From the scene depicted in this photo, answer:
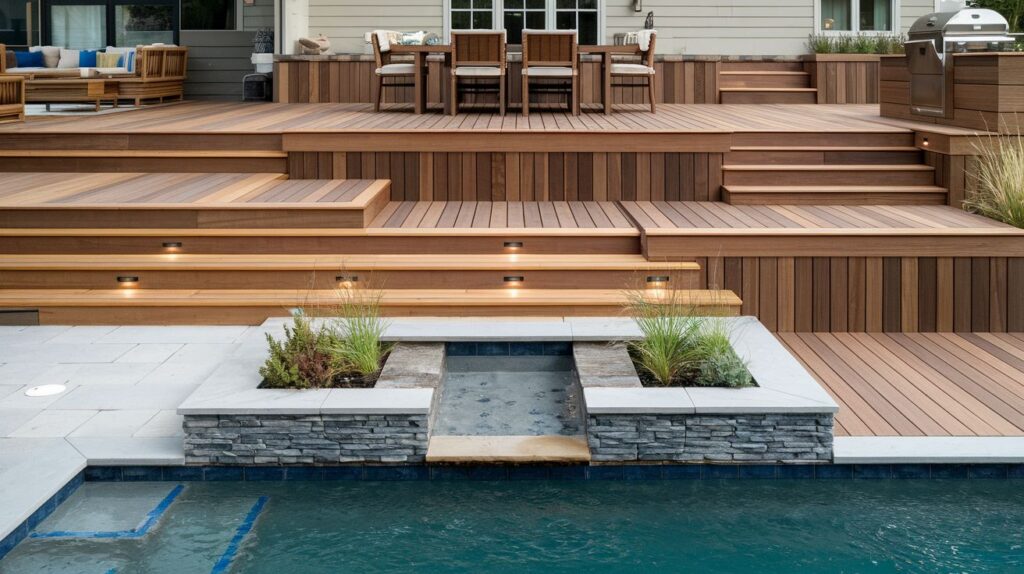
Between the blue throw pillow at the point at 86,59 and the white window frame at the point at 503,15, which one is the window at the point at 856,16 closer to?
the white window frame at the point at 503,15

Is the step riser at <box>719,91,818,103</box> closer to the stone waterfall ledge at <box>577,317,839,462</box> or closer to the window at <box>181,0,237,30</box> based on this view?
the window at <box>181,0,237,30</box>

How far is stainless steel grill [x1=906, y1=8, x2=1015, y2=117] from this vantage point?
7.43m

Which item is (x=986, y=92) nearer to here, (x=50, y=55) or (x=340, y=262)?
(x=340, y=262)

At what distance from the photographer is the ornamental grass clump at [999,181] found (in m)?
6.30

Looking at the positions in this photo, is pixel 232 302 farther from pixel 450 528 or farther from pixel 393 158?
pixel 450 528

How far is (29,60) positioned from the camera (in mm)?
14391

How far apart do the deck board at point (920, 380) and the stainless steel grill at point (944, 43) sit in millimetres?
2503

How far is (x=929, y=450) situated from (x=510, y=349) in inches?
71.8

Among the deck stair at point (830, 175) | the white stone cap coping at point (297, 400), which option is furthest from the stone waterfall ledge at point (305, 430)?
the deck stair at point (830, 175)

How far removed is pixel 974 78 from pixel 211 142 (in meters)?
5.20

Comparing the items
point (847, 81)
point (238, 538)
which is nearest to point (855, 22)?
point (847, 81)

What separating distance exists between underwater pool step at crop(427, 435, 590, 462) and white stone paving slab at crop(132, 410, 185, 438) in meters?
0.96

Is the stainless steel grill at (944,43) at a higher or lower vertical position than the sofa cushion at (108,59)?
lower

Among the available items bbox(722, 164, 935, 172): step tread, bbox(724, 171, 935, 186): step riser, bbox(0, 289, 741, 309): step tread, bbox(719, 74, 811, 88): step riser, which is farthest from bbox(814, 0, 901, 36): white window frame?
bbox(0, 289, 741, 309): step tread
